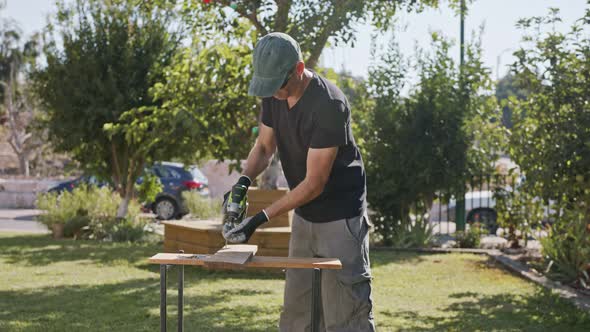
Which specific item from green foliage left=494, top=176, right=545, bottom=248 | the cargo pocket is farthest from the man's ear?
green foliage left=494, top=176, right=545, bottom=248

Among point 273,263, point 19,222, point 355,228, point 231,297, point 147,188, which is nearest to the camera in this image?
point 273,263

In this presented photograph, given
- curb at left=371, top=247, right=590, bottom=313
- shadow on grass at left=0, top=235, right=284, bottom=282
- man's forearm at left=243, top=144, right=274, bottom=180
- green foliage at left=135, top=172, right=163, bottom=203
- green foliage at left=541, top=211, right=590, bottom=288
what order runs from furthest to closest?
green foliage at left=135, top=172, right=163, bottom=203
shadow on grass at left=0, top=235, right=284, bottom=282
green foliage at left=541, top=211, right=590, bottom=288
curb at left=371, top=247, right=590, bottom=313
man's forearm at left=243, top=144, right=274, bottom=180

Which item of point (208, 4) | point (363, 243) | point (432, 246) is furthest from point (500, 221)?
point (363, 243)

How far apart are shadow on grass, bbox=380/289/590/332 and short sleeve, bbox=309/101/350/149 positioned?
2763mm

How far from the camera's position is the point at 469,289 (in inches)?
308

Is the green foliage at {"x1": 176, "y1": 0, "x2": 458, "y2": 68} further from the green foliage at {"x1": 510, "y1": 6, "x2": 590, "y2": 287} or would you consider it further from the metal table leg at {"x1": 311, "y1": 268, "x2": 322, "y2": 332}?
the metal table leg at {"x1": 311, "y1": 268, "x2": 322, "y2": 332}

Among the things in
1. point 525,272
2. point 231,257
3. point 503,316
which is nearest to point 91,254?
point 525,272

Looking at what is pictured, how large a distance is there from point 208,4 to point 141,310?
4.27m

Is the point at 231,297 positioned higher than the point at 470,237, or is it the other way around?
the point at 470,237

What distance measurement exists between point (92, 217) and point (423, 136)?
18.0 feet

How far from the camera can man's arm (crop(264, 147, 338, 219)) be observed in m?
3.53

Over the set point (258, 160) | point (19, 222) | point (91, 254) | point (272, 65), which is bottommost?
point (91, 254)

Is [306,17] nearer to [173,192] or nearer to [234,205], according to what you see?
[234,205]

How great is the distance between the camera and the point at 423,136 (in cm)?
1151
